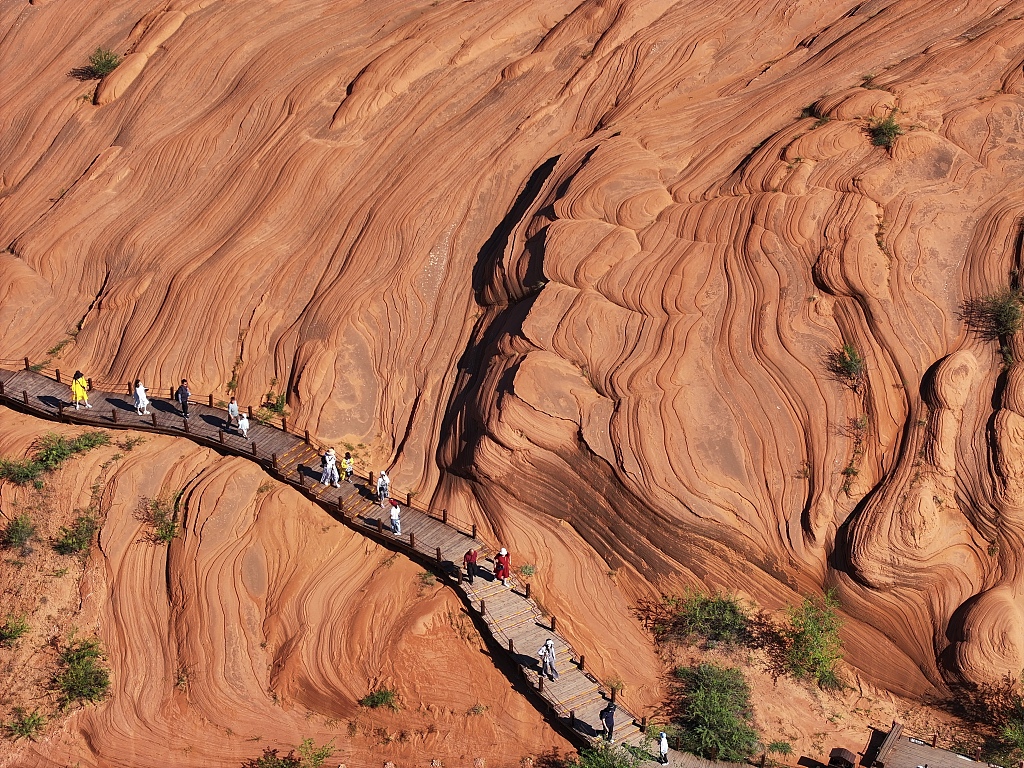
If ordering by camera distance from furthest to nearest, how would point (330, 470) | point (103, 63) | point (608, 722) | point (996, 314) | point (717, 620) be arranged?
point (103, 63) < point (330, 470) < point (996, 314) < point (717, 620) < point (608, 722)

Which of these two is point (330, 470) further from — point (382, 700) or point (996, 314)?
point (996, 314)

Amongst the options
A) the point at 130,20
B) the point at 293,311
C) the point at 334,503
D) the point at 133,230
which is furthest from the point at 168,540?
the point at 130,20

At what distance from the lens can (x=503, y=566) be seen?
27266 millimetres

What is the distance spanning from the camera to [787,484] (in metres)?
27.0

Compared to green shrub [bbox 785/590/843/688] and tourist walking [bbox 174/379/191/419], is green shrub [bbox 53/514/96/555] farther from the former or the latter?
green shrub [bbox 785/590/843/688]

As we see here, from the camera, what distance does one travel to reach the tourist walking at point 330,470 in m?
29.8

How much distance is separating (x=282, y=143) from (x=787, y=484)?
20.4 m

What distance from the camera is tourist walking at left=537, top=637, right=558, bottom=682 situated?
25.4 meters

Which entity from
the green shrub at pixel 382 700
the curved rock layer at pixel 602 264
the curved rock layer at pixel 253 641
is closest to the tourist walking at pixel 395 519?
the curved rock layer at pixel 253 641

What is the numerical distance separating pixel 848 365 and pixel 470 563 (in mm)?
10300

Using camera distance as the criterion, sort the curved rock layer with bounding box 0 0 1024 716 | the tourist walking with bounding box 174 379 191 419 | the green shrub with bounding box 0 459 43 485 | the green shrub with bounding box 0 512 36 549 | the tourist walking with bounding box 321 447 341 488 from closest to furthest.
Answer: the curved rock layer with bounding box 0 0 1024 716 < the tourist walking with bounding box 321 447 341 488 < the green shrub with bounding box 0 512 36 549 < the green shrub with bounding box 0 459 43 485 < the tourist walking with bounding box 174 379 191 419

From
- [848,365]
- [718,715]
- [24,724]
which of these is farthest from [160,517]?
[848,365]

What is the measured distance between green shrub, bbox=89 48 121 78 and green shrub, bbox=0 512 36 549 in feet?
63.0

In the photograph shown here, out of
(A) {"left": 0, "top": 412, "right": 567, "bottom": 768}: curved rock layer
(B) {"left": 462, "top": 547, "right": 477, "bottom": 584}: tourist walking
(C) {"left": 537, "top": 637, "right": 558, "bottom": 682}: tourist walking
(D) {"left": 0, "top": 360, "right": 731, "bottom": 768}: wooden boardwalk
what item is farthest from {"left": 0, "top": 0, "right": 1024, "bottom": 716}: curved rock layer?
(A) {"left": 0, "top": 412, "right": 567, "bottom": 768}: curved rock layer
